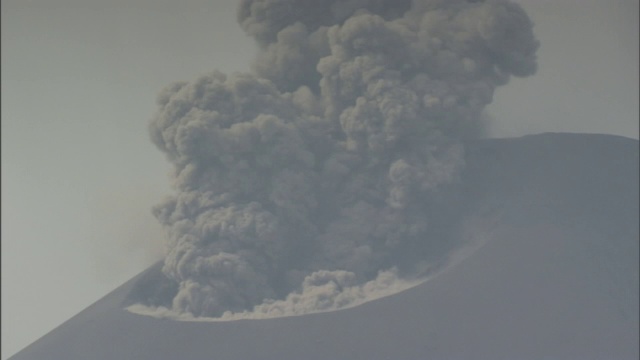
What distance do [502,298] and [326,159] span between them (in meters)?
5.46

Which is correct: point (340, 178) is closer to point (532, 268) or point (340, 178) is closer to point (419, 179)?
point (419, 179)

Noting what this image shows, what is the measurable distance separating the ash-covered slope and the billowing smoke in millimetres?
986

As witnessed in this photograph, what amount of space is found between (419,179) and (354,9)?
14.2 ft

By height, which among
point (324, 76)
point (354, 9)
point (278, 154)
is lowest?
point (278, 154)

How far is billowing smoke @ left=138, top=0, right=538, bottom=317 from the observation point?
2434cm

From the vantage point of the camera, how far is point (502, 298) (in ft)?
75.2

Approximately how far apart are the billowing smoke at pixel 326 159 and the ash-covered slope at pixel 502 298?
0.99 meters

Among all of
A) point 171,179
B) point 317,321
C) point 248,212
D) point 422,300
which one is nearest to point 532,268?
point 422,300

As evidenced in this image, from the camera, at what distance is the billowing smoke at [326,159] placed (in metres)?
24.3

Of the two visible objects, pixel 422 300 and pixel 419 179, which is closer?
pixel 422 300

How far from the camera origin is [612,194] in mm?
25422

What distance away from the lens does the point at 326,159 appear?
26000 mm

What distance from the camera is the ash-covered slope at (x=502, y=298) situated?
22031mm

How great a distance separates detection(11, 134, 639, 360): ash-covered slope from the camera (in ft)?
72.3
